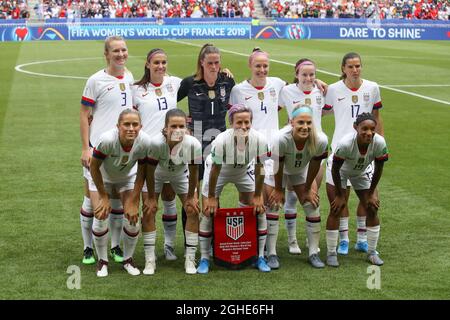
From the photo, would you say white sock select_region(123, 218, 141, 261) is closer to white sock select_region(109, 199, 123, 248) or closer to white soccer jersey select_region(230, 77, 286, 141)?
white sock select_region(109, 199, 123, 248)

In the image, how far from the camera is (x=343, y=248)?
335 inches

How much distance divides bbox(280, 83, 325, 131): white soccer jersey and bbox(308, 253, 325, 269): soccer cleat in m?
1.46

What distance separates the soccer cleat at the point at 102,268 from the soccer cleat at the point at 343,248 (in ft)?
8.93

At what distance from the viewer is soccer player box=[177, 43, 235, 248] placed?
8.17 meters

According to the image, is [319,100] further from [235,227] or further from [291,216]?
[235,227]

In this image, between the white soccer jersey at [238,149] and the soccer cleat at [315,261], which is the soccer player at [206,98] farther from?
the soccer cleat at [315,261]

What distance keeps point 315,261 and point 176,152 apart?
1939 millimetres

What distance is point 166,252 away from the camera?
830 centimetres

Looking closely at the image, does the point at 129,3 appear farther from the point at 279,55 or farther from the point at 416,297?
the point at 416,297

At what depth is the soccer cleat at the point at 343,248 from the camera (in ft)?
27.8

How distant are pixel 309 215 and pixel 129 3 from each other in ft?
146

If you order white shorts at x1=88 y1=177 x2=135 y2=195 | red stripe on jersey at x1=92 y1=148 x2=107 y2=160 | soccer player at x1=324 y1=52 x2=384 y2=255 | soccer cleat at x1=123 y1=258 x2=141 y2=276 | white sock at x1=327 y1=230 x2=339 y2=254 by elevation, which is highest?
soccer player at x1=324 y1=52 x2=384 y2=255

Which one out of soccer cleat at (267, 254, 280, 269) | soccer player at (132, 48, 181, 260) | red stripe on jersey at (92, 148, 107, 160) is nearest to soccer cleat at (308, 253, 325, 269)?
soccer cleat at (267, 254, 280, 269)

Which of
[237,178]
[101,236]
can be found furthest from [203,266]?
[101,236]
